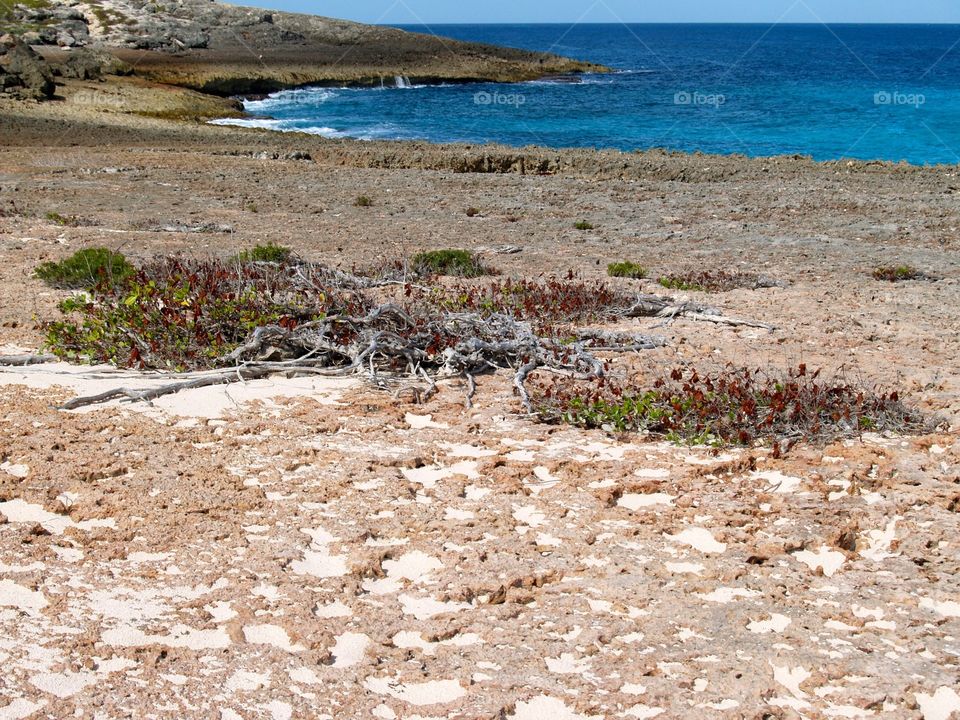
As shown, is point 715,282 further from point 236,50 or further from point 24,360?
point 236,50

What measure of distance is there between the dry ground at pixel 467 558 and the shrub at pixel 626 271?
2752 mm

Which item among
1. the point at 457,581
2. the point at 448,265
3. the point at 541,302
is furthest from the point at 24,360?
the point at 448,265

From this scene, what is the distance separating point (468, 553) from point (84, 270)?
5940mm

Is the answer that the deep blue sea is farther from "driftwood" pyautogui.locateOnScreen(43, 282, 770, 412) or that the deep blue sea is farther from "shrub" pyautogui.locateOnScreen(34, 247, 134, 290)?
"driftwood" pyautogui.locateOnScreen(43, 282, 770, 412)

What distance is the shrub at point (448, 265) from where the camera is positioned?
10.2 meters

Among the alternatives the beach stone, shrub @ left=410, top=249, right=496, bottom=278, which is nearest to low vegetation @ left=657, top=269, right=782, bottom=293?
shrub @ left=410, top=249, right=496, bottom=278

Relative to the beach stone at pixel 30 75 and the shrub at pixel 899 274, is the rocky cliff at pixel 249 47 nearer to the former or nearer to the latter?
the beach stone at pixel 30 75

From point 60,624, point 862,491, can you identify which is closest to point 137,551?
point 60,624

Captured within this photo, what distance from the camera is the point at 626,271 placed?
10.4 meters

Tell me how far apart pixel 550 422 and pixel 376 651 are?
8.04 feet

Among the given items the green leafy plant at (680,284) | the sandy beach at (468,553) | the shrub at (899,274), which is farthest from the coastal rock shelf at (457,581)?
the shrub at (899,274)

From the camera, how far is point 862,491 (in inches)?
176

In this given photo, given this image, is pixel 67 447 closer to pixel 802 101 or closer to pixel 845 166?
pixel 845 166

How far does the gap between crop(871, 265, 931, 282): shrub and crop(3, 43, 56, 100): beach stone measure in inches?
1284
